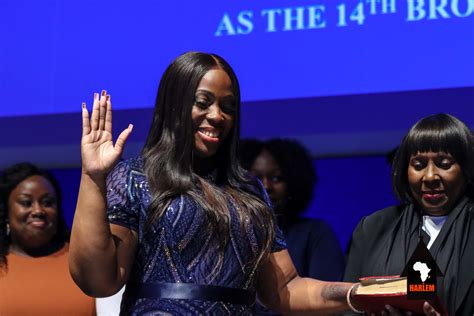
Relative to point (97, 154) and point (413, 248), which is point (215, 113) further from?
point (413, 248)

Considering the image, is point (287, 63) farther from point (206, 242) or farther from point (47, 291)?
point (206, 242)

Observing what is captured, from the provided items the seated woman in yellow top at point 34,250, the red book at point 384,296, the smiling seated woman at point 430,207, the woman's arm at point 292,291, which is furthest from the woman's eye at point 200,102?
the seated woman in yellow top at point 34,250

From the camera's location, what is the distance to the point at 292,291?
2.59m

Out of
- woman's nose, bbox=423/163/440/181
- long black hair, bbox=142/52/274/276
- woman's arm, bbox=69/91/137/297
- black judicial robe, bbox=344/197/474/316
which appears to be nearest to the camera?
woman's arm, bbox=69/91/137/297

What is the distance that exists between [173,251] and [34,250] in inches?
75.7

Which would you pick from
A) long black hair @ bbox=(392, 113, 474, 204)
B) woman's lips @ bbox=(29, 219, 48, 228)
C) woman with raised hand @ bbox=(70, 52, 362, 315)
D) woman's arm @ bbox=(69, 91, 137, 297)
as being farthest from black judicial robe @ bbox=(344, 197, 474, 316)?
woman's lips @ bbox=(29, 219, 48, 228)

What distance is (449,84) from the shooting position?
12.7 feet

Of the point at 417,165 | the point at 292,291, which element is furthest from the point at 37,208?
the point at 292,291

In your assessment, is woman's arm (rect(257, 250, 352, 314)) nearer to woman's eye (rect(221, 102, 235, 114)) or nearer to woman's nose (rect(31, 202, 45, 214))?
woman's eye (rect(221, 102, 235, 114))

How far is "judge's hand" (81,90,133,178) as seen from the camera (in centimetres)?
223

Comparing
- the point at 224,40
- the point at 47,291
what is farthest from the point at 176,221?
the point at 224,40

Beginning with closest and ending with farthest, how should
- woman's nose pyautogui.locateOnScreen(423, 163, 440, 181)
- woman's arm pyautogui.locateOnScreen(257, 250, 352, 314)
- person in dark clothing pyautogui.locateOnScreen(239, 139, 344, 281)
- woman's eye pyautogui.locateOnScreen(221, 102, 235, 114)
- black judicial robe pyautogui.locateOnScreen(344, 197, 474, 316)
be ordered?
1. woman's eye pyautogui.locateOnScreen(221, 102, 235, 114)
2. woman's arm pyautogui.locateOnScreen(257, 250, 352, 314)
3. black judicial robe pyautogui.locateOnScreen(344, 197, 474, 316)
4. woman's nose pyautogui.locateOnScreen(423, 163, 440, 181)
5. person in dark clothing pyautogui.locateOnScreen(239, 139, 344, 281)

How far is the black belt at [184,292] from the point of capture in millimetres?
2305

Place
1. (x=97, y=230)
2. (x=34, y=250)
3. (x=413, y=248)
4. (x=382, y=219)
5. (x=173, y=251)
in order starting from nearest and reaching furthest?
1. (x=97, y=230)
2. (x=173, y=251)
3. (x=413, y=248)
4. (x=382, y=219)
5. (x=34, y=250)
